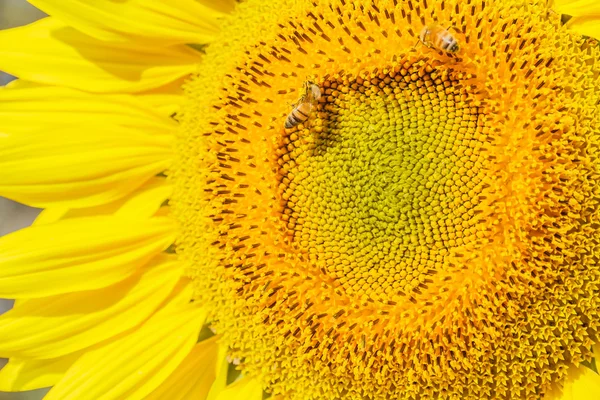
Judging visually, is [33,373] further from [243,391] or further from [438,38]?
[438,38]

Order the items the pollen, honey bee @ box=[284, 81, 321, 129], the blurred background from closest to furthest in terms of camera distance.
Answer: the pollen → honey bee @ box=[284, 81, 321, 129] → the blurred background

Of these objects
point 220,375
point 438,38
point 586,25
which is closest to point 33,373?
point 220,375

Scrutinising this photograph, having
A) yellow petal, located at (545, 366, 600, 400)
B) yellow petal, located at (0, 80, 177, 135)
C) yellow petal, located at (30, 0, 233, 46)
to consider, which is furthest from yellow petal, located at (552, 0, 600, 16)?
yellow petal, located at (0, 80, 177, 135)

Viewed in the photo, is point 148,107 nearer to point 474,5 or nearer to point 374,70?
point 374,70

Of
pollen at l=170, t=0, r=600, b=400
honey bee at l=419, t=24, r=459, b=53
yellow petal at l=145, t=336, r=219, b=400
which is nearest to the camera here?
honey bee at l=419, t=24, r=459, b=53

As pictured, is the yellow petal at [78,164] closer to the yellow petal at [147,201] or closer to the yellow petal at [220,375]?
the yellow petal at [147,201]

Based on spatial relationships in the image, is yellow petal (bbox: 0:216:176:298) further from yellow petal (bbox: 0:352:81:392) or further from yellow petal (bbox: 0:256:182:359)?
yellow petal (bbox: 0:352:81:392)

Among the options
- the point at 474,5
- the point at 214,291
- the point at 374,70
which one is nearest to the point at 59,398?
the point at 214,291
